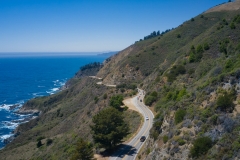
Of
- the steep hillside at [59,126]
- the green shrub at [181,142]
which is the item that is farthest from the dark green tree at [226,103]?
the steep hillside at [59,126]

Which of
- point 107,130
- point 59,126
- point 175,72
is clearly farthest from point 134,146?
point 59,126

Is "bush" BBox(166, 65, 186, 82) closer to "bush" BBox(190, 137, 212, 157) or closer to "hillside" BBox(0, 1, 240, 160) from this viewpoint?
"hillside" BBox(0, 1, 240, 160)

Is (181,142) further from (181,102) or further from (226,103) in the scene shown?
(181,102)

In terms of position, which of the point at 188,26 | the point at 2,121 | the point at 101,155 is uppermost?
the point at 188,26

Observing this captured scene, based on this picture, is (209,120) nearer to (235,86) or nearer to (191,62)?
(235,86)

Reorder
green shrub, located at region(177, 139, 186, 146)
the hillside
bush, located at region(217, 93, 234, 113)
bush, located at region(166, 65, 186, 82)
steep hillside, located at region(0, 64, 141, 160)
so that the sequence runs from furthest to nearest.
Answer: bush, located at region(166, 65, 186, 82) < steep hillside, located at region(0, 64, 141, 160) < green shrub, located at region(177, 139, 186, 146) < bush, located at region(217, 93, 234, 113) < the hillside

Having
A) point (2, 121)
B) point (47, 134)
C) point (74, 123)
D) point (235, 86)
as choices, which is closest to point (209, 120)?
point (235, 86)

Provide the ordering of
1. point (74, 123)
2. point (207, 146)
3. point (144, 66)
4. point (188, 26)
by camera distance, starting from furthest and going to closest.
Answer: point (188, 26) < point (144, 66) < point (74, 123) < point (207, 146)

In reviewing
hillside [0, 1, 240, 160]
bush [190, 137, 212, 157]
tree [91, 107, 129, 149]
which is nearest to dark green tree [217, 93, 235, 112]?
hillside [0, 1, 240, 160]
